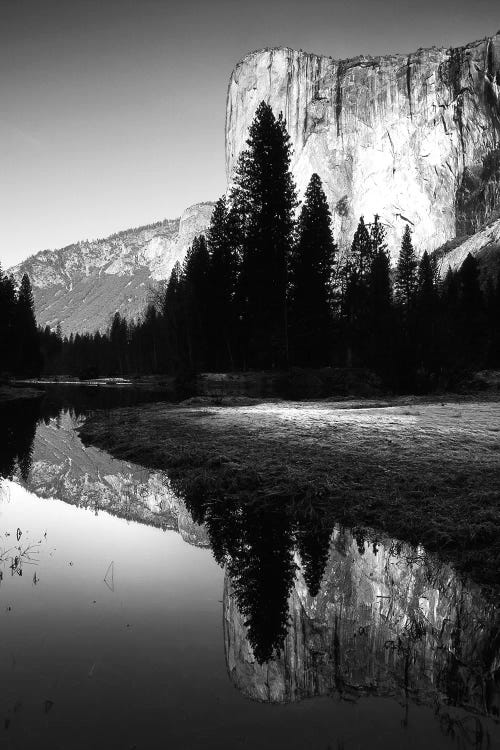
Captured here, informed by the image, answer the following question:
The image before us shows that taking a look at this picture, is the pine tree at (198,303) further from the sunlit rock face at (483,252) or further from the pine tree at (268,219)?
the sunlit rock face at (483,252)

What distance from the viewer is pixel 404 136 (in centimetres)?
13625

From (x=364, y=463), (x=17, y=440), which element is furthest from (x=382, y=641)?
(x=17, y=440)

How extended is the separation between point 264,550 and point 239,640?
5.74 feet

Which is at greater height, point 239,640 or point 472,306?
point 472,306

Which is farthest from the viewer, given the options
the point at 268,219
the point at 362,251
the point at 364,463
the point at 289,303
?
the point at 362,251

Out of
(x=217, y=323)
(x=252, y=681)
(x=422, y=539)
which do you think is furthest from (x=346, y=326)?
(x=252, y=681)

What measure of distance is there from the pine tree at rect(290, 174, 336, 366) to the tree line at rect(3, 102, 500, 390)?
0.29 ft

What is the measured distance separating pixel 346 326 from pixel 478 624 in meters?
40.0

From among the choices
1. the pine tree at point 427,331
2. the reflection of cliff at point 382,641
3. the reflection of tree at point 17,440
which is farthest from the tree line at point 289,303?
the reflection of cliff at point 382,641

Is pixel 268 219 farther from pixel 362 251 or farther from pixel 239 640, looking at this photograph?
pixel 239 640

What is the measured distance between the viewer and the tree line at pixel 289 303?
768 inches

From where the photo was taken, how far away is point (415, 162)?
13212 cm

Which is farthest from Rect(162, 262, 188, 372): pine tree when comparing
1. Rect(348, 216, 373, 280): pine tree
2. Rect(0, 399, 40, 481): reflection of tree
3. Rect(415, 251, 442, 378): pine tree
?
Rect(415, 251, 442, 378): pine tree

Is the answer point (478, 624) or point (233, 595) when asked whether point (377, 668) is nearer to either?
point (478, 624)
